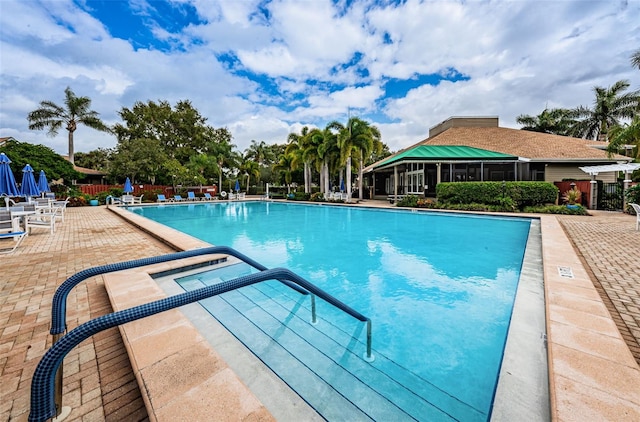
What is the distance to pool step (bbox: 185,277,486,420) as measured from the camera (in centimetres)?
228

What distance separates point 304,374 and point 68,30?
18676 millimetres

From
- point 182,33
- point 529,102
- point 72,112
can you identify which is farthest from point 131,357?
point 529,102

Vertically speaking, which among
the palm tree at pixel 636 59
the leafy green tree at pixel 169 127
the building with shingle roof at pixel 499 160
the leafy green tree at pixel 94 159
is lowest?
the building with shingle roof at pixel 499 160

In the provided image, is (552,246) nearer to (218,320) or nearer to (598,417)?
(598,417)

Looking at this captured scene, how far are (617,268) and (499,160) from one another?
55.9 ft

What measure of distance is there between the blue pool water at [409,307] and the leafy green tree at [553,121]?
33.1 meters

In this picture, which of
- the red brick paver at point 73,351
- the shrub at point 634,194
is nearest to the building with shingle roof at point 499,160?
the shrub at point 634,194

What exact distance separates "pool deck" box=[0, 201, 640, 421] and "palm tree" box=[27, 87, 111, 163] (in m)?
30.8

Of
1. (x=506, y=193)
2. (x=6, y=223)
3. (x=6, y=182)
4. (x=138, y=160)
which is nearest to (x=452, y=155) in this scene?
(x=506, y=193)

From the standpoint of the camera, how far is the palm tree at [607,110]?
1109 inches

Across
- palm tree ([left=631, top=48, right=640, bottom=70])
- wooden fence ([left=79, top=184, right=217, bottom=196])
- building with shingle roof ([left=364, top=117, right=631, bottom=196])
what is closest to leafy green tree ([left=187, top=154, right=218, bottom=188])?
wooden fence ([left=79, top=184, right=217, bottom=196])

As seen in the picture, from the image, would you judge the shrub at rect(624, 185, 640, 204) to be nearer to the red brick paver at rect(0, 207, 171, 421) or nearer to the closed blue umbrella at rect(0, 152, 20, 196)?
the red brick paver at rect(0, 207, 171, 421)

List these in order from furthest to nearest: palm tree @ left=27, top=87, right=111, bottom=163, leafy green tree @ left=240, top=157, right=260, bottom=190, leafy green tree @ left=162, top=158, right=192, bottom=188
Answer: leafy green tree @ left=240, top=157, right=260, bottom=190, leafy green tree @ left=162, top=158, right=192, bottom=188, palm tree @ left=27, top=87, right=111, bottom=163

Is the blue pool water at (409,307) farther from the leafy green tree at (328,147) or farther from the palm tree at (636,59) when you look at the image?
the palm tree at (636,59)
